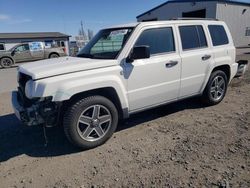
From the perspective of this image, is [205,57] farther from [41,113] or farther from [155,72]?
[41,113]

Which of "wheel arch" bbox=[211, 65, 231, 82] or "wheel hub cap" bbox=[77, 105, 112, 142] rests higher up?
"wheel arch" bbox=[211, 65, 231, 82]

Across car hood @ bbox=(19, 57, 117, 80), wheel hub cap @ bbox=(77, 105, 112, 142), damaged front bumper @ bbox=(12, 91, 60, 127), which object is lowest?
wheel hub cap @ bbox=(77, 105, 112, 142)

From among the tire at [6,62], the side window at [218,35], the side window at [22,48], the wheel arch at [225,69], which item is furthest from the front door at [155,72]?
the side window at [22,48]

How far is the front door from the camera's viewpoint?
13.2 ft

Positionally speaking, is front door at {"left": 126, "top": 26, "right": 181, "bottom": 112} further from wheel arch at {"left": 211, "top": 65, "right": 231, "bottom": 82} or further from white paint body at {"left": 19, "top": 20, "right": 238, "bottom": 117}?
wheel arch at {"left": 211, "top": 65, "right": 231, "bottom": 82}

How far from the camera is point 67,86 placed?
334cm

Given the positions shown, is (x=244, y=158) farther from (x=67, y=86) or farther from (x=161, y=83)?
(x=67, y=86)

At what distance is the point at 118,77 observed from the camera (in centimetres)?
381

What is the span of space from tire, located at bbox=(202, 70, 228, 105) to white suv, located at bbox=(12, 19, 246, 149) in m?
0.03

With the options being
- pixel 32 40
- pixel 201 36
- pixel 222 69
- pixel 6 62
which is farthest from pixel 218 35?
pixel 32 40

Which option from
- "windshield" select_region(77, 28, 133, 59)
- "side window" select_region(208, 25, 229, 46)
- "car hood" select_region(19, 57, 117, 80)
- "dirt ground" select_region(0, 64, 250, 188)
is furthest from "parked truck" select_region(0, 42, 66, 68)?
"side window" select_region(208, 25, 229, 46)

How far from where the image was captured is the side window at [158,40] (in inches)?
163

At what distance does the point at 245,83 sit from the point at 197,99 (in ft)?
9.33

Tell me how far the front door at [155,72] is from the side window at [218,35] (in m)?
1.24
